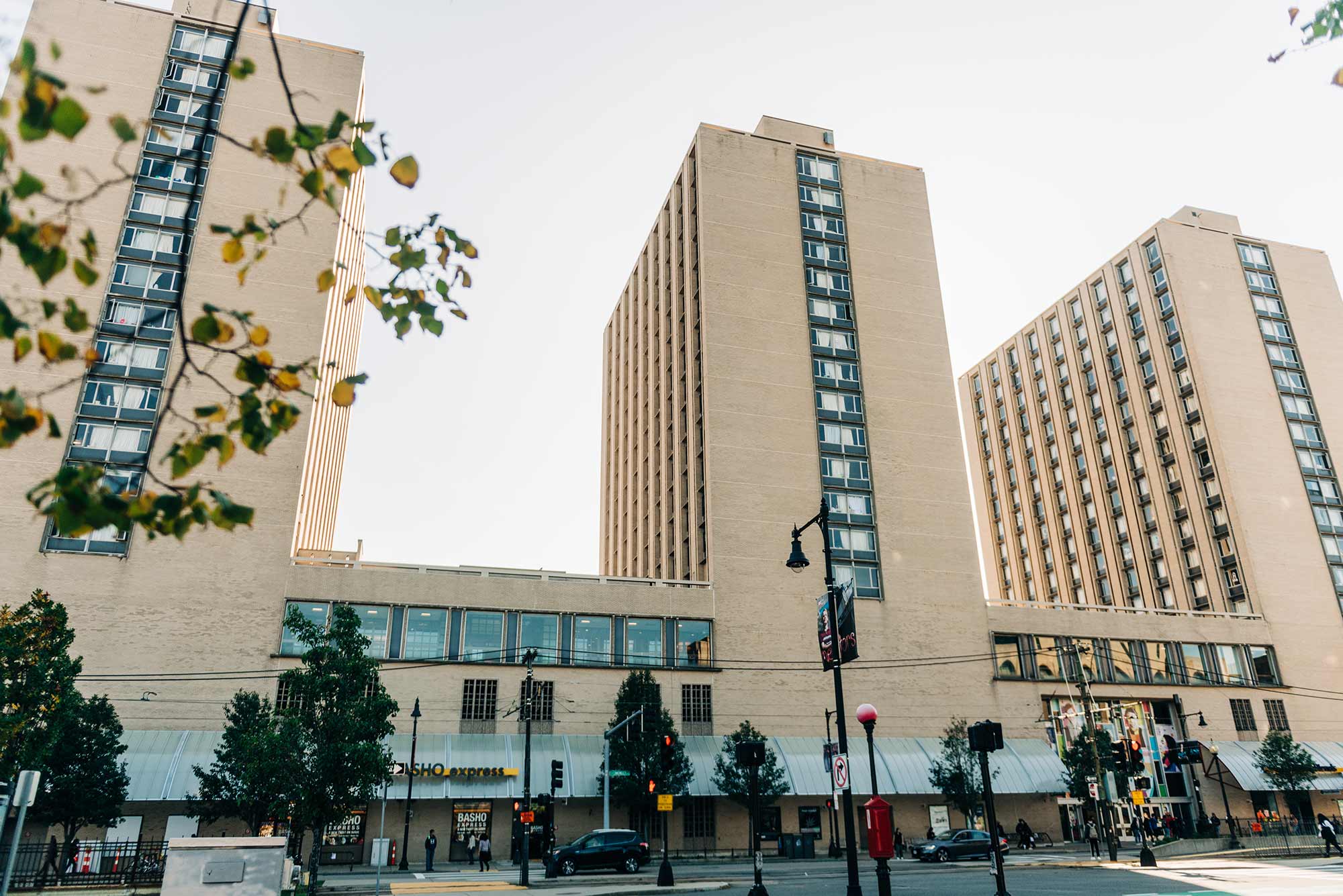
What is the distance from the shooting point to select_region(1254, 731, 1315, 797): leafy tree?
56250mm

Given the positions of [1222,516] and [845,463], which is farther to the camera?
[1222,516]

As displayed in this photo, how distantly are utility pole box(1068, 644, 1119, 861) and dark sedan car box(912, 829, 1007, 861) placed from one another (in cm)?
579

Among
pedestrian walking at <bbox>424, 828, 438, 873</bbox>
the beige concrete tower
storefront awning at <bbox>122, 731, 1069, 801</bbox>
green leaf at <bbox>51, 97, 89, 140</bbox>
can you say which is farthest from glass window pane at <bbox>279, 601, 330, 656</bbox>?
green leaf at <bbox>51, 97, 89, 140</bbox>

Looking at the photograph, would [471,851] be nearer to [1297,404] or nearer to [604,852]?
[604,852]

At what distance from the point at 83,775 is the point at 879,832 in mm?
36498

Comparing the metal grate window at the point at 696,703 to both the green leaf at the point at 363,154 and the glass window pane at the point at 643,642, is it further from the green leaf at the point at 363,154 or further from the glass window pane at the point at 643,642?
the green leaf at the point at 363,154

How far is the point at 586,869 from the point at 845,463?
33366mm

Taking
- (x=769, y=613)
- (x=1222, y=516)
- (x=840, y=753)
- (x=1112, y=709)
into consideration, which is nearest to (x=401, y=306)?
(x=840, y=753)

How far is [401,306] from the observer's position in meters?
6.90

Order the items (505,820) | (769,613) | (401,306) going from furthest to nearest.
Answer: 1. (769,613)
2. (505,820)
3. (401,306)

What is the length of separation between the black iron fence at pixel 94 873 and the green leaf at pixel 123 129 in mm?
26481

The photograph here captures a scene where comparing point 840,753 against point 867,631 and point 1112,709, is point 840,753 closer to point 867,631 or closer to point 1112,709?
point 867,631

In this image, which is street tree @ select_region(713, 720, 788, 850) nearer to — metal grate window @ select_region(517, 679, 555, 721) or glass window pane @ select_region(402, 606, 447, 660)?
metal grate window @ select_region(517, 679, 555, 721)

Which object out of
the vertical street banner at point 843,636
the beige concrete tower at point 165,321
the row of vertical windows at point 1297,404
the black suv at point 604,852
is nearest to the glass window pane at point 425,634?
the beige concrete tower at point 165,321
